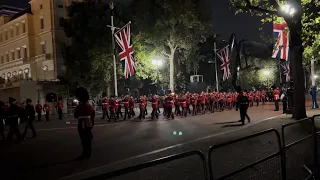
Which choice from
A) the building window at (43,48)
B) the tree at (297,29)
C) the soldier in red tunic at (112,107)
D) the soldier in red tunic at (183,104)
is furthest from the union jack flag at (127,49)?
the building window at (43,48)

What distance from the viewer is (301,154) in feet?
22.5

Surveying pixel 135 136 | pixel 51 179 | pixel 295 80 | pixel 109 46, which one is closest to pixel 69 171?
pixel 51 179

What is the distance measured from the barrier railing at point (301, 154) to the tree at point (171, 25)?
31.3m

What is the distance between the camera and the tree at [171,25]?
3797 cm

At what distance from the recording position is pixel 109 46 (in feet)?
128

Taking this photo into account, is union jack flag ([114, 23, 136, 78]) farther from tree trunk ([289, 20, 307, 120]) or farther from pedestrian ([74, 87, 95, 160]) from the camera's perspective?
pedestrian ([74, 87, 95, 160])

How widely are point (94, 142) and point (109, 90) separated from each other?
3074cm

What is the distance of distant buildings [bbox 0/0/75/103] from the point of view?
51.3m

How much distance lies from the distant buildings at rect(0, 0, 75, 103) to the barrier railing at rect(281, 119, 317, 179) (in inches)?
1772

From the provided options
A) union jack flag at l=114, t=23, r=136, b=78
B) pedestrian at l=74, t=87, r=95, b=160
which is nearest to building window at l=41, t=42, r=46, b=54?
union jack flag at l=114, t=23, r=136, b=78

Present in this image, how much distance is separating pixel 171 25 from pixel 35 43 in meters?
26.8

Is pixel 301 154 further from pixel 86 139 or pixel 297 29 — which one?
pixel 297 29

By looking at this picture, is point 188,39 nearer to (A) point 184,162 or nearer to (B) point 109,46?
(B) point 109,46

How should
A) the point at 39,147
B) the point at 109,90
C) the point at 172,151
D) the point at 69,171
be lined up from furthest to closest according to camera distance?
1. the point at 109,90
2. the point at 39,147
3. the point at 172,151
4. the point at 69,171
